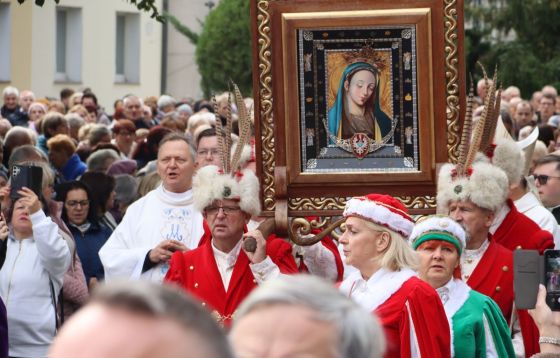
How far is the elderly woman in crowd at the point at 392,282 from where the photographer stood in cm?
598

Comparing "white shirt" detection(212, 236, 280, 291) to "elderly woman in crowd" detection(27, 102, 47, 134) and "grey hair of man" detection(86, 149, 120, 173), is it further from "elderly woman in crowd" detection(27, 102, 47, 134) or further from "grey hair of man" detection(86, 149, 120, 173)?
"elderly woman in crowd" detection(27, 102, 47, 134)

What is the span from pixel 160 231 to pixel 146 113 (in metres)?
10.1

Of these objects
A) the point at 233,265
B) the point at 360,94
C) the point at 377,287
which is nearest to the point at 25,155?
the point at 233,265

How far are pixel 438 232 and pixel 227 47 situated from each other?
71.2ft

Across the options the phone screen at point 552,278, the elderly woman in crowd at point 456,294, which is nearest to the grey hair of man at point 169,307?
the phone screen at point 552,278

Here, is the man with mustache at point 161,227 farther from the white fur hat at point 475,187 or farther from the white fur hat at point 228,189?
the white fur hat at point 475,187

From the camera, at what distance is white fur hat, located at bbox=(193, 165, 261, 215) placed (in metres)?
7.22

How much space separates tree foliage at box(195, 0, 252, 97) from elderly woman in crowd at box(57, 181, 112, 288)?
18339 mm

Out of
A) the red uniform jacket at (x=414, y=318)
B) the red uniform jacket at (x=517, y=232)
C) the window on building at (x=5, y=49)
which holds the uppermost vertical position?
the window on building at (x=5, y=49)

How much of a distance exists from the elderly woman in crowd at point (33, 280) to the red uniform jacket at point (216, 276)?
1.09m

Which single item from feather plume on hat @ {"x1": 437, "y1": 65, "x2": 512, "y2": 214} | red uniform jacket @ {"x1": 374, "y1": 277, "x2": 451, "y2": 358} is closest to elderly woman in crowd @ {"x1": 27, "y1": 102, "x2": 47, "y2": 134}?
feather plume on hat @ {"x1": 437, "y1": 65, "x2": 512, "y2": 214}

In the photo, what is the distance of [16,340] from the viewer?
26.2 feet

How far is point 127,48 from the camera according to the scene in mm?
33438

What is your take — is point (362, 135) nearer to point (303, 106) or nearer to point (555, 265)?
point (303, 106)
